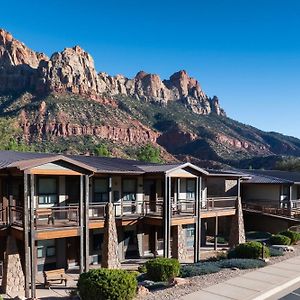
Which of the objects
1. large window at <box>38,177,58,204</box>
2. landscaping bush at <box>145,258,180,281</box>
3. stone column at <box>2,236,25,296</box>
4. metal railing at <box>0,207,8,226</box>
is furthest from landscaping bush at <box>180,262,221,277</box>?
metal railing at <box>0,207,8,226</box>

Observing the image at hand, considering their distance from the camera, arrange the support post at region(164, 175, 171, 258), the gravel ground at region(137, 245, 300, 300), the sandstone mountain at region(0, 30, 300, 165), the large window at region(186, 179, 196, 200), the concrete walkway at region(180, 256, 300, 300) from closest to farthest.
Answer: the gravel ground at region(137, 245, 300, 300), the concrete walkway at region(180, 256, 300, 300), the support post at region(164, 175, 171, 258), the large window at region(186, 179, 196, 200), the sandstone mountain at region(0, 30, 300, 165)

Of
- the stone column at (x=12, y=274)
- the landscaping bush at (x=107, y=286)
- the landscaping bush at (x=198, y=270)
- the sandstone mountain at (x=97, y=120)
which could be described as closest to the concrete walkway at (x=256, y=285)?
the landscaping bush at (x=198, y=270)

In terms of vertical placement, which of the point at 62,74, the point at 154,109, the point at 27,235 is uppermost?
the point at 62,74

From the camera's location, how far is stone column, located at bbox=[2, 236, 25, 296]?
17.3m

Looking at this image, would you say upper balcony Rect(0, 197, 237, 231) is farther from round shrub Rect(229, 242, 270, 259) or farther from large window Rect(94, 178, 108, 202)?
round shrub Rect(229, 242, 270, 259)

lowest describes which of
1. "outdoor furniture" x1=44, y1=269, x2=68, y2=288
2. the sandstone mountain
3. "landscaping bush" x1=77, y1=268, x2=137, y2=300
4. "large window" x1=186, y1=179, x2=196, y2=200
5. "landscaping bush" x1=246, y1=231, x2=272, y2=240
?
"landscaping bush" x1=246, y1=231, x2=272, y2=240

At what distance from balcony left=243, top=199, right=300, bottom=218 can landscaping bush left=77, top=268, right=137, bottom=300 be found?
2455 centimetres

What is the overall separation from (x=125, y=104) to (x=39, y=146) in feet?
141

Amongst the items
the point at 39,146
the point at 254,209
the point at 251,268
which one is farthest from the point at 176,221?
the point at 39,146

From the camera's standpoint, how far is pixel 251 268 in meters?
17.6

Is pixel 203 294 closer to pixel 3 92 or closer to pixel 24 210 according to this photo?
pixel 24 210

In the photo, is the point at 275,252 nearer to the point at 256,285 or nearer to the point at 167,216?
the point at 167,216

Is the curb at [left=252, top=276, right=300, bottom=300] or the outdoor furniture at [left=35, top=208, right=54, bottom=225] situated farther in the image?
the outdoor furniture at [left=35, top=208, right=54, bottom=225]

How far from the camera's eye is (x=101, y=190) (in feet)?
78.4
